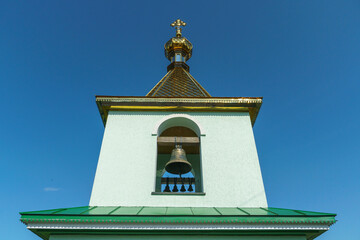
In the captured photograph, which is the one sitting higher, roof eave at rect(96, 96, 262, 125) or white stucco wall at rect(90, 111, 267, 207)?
roof eave at rect(96, 96, 262, 125)

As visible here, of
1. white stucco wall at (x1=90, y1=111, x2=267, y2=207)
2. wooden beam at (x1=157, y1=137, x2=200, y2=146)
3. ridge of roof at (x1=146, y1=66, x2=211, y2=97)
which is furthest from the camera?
ridge of roof at (x1=146, y1=66, x2=211, y2=97)

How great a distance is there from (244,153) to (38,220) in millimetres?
4516

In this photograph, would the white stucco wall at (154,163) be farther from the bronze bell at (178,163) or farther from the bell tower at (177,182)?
the bronze bell at (178,163)

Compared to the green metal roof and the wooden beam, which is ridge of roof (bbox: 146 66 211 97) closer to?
the wooden beam

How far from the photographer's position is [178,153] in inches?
248

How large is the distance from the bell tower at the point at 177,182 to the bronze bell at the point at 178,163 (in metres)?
0.03

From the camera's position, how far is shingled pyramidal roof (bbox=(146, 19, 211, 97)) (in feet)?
26.9

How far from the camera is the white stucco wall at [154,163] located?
5.40 meters

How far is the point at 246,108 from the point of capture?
23.0 ft

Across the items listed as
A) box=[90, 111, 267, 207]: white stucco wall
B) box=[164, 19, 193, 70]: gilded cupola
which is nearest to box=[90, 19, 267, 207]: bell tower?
box=[90, 111, 267, 207]: white stucco wall

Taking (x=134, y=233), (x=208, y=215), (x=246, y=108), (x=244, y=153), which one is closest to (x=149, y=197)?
(x=134, y=233)

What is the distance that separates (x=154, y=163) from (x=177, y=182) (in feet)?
7.56

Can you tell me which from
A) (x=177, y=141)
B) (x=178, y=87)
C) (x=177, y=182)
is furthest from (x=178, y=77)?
(x=177, y=182)

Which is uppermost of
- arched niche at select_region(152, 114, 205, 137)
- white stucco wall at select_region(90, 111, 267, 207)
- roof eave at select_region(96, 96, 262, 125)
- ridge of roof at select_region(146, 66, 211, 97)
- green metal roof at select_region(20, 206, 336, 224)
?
ridge of roof at select_region(146, 66, 211, 97)
